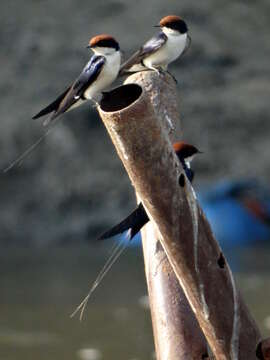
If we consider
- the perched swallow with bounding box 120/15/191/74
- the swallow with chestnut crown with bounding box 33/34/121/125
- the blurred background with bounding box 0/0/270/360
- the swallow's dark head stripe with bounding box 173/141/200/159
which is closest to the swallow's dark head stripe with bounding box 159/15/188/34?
the perched swallow with bounding box 120/15/191/74

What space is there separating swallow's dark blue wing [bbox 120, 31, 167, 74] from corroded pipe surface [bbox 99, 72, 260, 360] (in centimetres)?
165

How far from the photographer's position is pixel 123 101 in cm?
184

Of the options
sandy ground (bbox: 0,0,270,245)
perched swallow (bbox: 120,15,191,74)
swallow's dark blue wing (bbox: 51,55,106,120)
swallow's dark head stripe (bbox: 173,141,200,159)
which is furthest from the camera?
sandy ground (bbox: 0,0,270,245)

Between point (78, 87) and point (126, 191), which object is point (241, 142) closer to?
point (126, 191)

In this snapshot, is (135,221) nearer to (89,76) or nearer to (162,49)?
(89,76)

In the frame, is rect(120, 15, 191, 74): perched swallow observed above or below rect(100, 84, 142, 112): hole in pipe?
below

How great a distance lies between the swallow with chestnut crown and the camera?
3205 mm

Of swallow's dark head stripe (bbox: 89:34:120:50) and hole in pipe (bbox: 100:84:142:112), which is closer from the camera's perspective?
hole in pipe (bbox: 100:84:142:112)

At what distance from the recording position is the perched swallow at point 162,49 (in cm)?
349

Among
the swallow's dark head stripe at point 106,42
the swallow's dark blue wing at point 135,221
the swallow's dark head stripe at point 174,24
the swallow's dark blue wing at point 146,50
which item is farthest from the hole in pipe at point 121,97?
the swallow's dark head stripe at point 174,24

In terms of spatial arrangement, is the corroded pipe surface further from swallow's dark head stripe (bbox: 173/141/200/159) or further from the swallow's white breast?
the swallow's white breast

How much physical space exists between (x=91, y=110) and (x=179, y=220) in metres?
7.69

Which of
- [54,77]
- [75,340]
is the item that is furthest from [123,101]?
[54,77]

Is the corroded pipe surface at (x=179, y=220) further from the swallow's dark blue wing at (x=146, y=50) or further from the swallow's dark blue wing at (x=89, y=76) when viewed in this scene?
the swallow's dark blue wing at (x=146, y=50)
